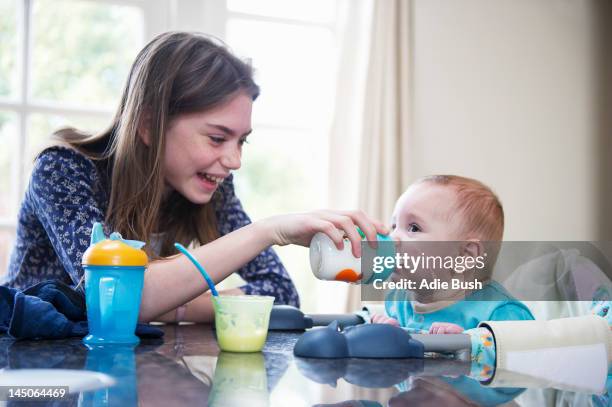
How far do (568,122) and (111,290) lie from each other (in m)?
3.38

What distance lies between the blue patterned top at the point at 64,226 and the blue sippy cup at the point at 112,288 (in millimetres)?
295

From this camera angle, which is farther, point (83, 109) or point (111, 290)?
point (83, 109)

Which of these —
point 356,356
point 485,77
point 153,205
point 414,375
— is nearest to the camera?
point 414,375

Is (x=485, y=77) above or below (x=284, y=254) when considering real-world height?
above

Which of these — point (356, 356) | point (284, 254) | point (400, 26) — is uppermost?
point (400, 26)

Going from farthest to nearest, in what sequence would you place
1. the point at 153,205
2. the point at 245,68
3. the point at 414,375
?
the point at 245,68 → the point at 153,205 → the point at 414,375

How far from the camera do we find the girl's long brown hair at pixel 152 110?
57.5 inches

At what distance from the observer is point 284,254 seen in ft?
11.0

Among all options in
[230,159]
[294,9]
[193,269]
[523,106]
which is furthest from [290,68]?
[193,269]

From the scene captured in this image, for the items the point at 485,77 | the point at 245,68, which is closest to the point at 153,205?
the point at 245,68

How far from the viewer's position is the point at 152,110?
1526mm

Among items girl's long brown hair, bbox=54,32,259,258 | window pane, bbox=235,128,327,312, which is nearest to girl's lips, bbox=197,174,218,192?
girl's long brown hair, bbox=54,32,259,258

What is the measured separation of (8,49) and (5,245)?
2.94 ft

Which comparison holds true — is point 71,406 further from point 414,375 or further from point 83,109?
point 83,109
